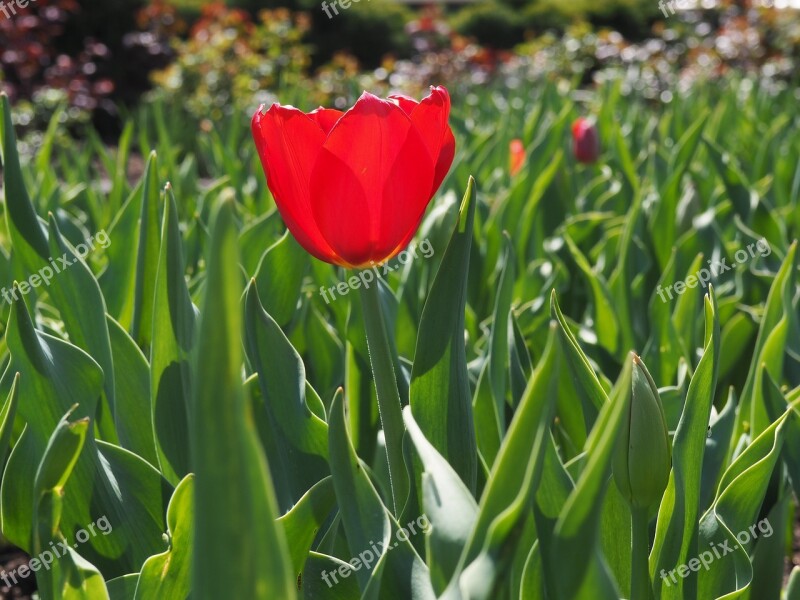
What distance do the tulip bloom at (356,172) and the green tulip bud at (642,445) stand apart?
8.9 inches

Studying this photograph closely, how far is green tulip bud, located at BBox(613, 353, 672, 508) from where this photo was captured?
2.31 feet

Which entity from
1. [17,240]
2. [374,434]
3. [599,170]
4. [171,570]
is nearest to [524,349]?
[374,434]

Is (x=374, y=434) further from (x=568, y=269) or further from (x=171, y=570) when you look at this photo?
(x=568, y=269)

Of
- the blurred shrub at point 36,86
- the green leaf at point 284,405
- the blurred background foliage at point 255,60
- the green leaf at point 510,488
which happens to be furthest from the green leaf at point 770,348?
the blurred shrub at point 36,86

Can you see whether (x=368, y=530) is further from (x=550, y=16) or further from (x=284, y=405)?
(x=550, y=16)

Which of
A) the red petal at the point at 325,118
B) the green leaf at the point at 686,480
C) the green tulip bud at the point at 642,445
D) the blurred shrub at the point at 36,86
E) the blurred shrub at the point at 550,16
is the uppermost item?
the red petal at the point at 325,118

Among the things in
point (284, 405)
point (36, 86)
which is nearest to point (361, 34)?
point (36, 86)

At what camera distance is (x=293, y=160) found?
78 centimetres

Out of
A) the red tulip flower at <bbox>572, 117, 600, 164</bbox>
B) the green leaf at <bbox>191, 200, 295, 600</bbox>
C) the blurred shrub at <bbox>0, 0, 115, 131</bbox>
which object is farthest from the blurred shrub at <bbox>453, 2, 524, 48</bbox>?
the green leaf at <bbox>191, 200, 295, 600</bbox>

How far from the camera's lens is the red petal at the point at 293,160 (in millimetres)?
772

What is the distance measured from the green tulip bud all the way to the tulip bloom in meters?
0.23

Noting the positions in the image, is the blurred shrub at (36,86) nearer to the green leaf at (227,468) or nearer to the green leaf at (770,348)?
the green leaf at (770,348)

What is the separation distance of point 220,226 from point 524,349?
2.58 ft

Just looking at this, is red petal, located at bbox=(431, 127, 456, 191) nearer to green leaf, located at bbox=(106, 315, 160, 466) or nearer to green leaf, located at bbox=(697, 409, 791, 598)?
green leaf, located at bbox=(697, 409, 791, 598)
